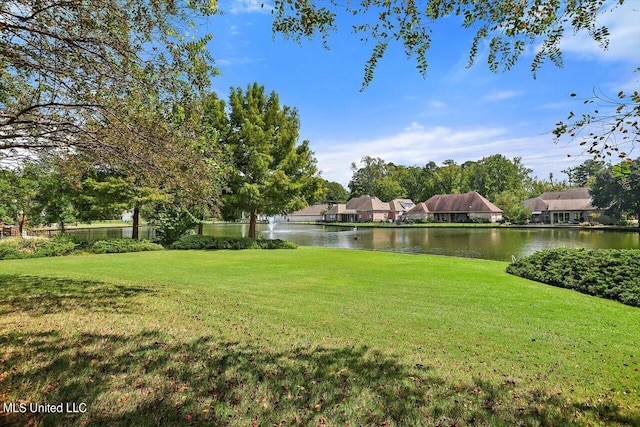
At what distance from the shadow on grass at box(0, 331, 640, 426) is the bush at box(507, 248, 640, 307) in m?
6.81

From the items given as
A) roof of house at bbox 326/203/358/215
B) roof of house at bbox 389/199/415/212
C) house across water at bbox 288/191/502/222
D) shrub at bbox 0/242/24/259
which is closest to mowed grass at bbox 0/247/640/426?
shrub at bbox 0/242/24/259

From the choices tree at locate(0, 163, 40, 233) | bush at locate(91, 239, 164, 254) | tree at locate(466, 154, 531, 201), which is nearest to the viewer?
tree at locate(0, 163, 40, 233)

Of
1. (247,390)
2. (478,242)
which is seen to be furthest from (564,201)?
(247,390)

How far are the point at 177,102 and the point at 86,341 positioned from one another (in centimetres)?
376

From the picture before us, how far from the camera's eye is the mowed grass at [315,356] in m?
3.13

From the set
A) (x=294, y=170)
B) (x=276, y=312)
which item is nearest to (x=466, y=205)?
(x=294, y=170)

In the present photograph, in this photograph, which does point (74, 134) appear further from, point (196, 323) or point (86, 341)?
point (196, 323)

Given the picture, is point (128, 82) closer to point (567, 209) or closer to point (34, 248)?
point (34, 248)

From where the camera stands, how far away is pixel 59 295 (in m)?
7.07

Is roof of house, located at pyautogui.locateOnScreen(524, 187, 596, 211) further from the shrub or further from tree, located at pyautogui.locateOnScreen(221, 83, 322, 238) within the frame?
the shrub

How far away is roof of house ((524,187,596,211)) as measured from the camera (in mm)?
58656

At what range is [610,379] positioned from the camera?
3.90 metres

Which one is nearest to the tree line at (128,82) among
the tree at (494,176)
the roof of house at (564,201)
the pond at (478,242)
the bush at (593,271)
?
the bush at (593,271)

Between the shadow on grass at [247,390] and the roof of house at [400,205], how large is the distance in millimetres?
77348
